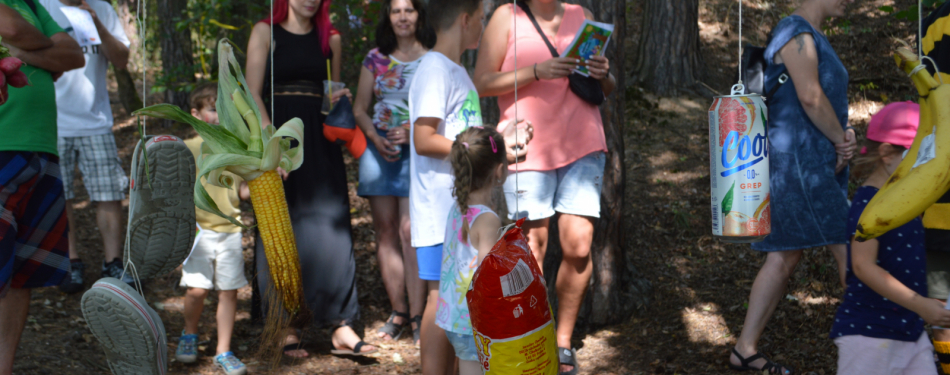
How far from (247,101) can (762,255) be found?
4.15 metres

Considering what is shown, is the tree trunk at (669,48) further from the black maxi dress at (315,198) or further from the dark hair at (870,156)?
the dark hair at (870,156)

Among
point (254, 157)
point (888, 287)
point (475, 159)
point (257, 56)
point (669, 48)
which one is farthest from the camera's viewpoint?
point (669, 48)

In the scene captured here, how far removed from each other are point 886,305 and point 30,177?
327 centimetres

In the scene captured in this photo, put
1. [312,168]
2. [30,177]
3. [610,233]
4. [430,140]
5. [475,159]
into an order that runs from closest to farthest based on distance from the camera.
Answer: [475,159], [30,177], [430,140], [312,168], [610,233]

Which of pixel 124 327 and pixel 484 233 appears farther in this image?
pixel 484 233

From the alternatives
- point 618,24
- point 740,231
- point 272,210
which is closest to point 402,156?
point 618,24

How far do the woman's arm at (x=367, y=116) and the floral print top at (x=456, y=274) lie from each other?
1.32 meters

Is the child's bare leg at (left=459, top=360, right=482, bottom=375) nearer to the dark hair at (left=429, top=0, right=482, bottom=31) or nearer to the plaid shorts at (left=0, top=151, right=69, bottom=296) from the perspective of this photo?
the dark hair at (left=429, top=0, right=482, bottom=31)

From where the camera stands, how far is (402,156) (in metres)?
4.07

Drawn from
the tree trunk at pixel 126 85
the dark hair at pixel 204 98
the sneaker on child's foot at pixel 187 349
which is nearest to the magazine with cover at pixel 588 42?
the dark hair at pixel 204 98

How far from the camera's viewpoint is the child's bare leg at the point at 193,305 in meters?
3.77

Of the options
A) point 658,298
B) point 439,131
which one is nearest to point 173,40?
point 439,131

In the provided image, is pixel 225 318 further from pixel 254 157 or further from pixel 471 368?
pixel 254 157

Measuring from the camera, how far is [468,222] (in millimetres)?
2545
